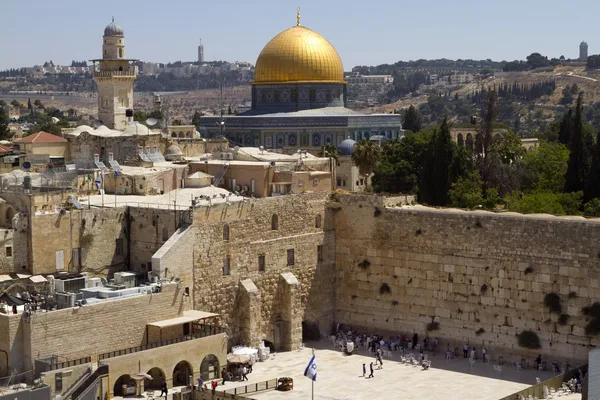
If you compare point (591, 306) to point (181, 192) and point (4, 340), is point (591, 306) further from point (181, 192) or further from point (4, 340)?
point (4, 340)

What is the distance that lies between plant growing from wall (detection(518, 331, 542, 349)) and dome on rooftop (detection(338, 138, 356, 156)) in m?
22.2

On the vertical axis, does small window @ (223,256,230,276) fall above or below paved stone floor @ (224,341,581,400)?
above

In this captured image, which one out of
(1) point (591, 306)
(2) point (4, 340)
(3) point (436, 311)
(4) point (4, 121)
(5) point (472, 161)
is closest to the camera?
(2) point (4, 340)

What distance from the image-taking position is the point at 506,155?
46594mm

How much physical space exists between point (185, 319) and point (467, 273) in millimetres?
8217

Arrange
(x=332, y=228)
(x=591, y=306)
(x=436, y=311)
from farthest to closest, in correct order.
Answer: (x=332, y=228) < (x=436, y=311) < (x=591, y=306)

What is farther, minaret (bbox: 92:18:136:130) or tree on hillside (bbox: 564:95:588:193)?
minaret (bbox: 92:18:136:130)

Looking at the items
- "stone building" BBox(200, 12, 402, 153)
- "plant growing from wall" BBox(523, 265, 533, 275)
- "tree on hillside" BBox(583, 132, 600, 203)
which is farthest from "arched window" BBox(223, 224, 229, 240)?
"stone building" BBox(200, 12, 402, 153)

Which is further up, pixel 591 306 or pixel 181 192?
pixel 181 192

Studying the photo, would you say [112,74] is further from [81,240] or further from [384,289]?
[384,289]

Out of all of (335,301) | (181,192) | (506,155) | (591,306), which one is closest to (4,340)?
(181,192)

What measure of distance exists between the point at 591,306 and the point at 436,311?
4785 millimetres

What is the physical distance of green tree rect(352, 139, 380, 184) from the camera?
46.3 meters

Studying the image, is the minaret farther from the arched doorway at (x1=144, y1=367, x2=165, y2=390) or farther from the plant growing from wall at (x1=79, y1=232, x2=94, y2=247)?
the arched doorway at (x1=144, y1=367, x2=165, y2=390)
